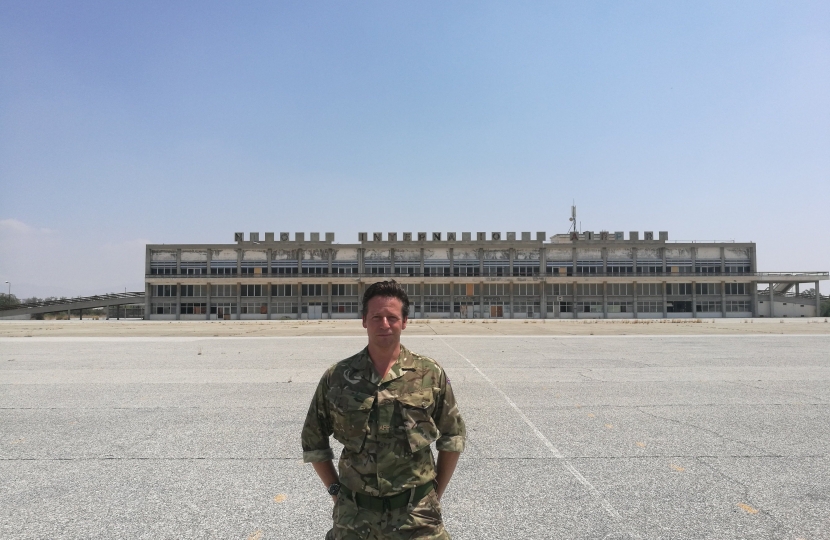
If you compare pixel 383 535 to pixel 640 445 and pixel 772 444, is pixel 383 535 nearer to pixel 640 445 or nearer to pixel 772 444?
pixel 640 445

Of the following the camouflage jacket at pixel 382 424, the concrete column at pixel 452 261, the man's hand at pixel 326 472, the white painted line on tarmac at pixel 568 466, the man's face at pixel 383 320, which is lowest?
the white painted line on tarmac at pixel 568 466

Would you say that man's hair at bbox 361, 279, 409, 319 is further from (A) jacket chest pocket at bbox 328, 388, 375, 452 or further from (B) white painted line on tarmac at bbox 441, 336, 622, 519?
(B) white painted line on tarmac at bbox 441, 336, 622, 519

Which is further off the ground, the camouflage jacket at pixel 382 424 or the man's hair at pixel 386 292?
the man's hair at pixel 386 292

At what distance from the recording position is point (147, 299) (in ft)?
267

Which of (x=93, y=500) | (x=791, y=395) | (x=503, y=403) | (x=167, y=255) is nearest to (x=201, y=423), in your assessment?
(x=93, y=500)

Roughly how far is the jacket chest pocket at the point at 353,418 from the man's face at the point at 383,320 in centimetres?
35

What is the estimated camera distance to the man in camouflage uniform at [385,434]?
9.96 ft

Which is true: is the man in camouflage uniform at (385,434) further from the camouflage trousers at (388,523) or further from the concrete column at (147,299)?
the concrete column at (147,299)

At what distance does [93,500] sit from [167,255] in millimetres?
86842

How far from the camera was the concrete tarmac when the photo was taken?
196 inches

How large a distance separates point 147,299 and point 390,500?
292 feet

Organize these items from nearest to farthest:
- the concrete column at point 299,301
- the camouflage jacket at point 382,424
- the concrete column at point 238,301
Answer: the camouflage jacket at point 382,424 → the concrete column at point 238,301 → the concrete column at point 299,301

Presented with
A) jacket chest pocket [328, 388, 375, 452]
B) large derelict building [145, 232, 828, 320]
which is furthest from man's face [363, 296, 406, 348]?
large derelict building [145, 232, 828, 320]

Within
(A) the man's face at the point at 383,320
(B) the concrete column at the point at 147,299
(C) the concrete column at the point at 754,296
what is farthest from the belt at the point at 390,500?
(C) the concrete column at the point at 754,296
